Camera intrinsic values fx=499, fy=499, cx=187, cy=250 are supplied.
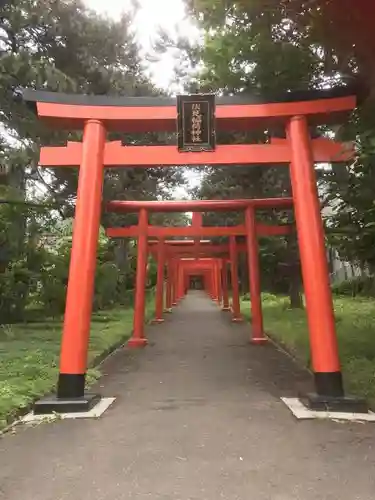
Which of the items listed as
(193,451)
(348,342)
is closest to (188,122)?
(193,451)

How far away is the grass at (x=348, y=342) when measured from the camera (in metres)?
6.47

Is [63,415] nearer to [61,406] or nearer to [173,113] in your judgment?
[61,406]

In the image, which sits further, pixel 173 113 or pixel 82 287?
pixel 173 113

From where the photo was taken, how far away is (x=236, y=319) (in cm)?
1722

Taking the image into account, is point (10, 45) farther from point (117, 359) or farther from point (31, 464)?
point (31, 464)

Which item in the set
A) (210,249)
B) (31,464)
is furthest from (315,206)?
(210,249)

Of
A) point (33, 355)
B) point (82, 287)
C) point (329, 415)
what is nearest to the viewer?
point (329, 415)

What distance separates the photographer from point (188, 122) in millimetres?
6441

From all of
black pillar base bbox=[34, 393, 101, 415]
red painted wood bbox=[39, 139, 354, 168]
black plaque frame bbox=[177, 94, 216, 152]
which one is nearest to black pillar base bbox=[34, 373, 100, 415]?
black pillar base bbox=[34, 393, 101, 415]

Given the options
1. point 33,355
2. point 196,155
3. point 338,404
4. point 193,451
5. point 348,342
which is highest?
point 196,155

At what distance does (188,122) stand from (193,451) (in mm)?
4025

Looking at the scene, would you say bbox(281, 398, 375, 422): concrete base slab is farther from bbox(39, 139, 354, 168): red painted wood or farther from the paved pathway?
bbox(39, 139, 354, 168): red painted wood

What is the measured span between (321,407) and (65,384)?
115 inches

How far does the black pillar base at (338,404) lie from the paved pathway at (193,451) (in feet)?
1.32
